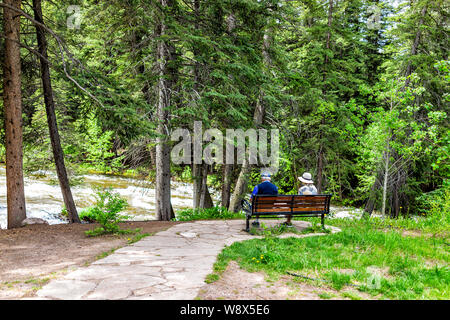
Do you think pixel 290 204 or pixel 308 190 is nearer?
pixel 290 204

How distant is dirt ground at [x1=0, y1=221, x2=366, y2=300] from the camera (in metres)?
3.26

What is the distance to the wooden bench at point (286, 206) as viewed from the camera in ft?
21.5

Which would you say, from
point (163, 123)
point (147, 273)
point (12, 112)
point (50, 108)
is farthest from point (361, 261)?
point (50, 108)

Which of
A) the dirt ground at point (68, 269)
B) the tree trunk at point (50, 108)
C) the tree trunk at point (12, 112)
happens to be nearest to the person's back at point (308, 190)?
the dirt ground at point (68, 269)

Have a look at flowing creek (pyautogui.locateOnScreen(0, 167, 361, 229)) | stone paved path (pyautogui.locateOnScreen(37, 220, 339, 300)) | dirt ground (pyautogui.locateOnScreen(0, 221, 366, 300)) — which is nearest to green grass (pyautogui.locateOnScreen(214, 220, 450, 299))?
dirt ground (pyautogui.locateOnScreen(0, 221, 366, 300))

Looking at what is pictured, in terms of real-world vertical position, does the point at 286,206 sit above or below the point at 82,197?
above

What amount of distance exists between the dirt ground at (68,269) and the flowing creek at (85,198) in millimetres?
5947

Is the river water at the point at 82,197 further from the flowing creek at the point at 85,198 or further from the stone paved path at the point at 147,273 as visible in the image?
the stone paved path at the point at 147,273

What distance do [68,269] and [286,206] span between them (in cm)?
456

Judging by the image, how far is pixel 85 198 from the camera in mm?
17516

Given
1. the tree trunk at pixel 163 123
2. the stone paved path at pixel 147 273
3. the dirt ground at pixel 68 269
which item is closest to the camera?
the stone paved path at pixel 147 273

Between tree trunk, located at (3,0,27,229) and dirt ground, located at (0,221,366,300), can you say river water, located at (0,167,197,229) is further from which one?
dirt ground, located at (0,221,366,300)

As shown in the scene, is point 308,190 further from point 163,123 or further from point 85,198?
point 85,198

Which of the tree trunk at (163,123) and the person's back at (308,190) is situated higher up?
the tree trunk at (163,123)
